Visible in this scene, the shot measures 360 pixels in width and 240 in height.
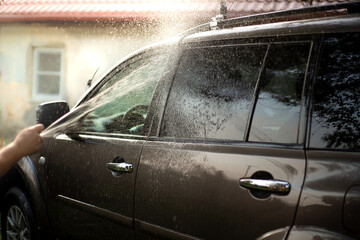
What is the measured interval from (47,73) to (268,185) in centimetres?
1264

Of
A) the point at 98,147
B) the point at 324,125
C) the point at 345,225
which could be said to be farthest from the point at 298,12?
the point at 98,147

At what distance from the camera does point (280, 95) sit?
2625 millimetres

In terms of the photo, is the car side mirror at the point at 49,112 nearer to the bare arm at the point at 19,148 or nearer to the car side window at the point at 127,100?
the car side window at the point at 127,100

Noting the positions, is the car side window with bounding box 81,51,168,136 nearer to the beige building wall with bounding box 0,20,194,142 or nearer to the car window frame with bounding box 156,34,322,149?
the car window frame with bounding box 156,34,322,149

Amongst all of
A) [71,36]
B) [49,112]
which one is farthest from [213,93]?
[71,36]

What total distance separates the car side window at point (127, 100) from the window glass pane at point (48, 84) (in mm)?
10637

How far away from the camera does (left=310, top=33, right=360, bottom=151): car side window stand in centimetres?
232

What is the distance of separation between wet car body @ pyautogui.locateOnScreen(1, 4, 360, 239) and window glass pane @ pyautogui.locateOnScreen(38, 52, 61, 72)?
10.6 metres

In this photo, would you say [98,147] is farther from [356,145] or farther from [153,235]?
[356,145]

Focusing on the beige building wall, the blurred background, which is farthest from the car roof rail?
the beige building wall

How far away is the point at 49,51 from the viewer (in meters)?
14.3

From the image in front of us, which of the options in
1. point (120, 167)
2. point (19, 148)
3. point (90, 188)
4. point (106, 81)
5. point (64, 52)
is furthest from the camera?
point (64, 52)

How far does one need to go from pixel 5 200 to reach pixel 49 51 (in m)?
9.99

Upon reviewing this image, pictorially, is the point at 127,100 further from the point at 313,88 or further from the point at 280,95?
the point at 313,88
